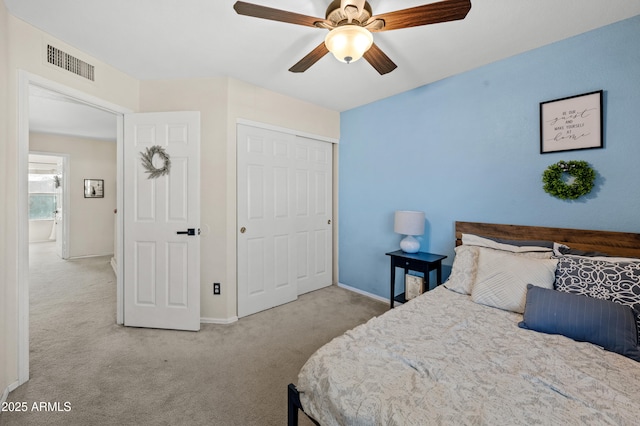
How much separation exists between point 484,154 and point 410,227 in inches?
37.8

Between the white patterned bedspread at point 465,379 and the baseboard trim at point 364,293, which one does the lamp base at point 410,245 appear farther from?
the white patterned bedspread at point 465,379

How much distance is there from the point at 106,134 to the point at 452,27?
6.06 meters

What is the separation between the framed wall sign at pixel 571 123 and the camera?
197 cm

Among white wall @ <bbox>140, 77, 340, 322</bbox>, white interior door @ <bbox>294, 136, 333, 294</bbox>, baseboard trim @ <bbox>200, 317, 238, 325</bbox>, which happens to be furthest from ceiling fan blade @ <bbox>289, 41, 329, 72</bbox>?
baseboard trim @ <bbox>200, 317, 238, 325</bbox>

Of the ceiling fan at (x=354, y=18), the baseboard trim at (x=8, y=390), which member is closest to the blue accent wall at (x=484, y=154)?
the ceiling fan at (x=354, y=18)

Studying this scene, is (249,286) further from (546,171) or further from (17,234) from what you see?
(546,171)

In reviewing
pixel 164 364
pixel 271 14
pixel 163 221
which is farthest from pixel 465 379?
pixel 163 221

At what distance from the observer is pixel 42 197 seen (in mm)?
7637

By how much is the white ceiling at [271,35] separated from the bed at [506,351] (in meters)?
1.54

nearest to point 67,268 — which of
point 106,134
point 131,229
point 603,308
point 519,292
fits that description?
point 106,134

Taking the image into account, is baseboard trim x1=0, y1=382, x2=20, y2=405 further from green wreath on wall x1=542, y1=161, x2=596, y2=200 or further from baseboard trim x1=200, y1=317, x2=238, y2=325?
green wreath on wall x1=542, y1=161, x2=596, y2=200

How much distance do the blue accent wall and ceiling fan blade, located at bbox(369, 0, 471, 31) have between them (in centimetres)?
140

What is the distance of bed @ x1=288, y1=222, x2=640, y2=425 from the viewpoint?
0.94 meters

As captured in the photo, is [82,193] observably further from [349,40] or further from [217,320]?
[349,40]
